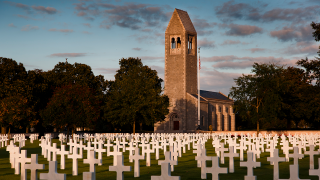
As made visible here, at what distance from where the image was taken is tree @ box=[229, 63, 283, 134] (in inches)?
1779

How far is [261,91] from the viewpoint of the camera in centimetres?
4584

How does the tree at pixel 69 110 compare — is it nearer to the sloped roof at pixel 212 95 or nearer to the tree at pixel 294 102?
the tree at pixel 294 102

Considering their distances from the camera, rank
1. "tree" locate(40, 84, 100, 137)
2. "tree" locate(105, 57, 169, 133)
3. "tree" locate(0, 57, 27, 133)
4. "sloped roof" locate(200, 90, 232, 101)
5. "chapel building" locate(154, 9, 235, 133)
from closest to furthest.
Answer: "tree" locate(40, 84, 100, 137) < "tree" locate(105, 57, 169, 133) < "tree" locate(0, 57, 27, 133) < "chapel building" locate(154, 9, 235, 133) < "sloped roof" locate(200, 90, 232, 101)

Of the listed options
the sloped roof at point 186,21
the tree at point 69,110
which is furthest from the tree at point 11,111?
the sloped roof at point 186,21

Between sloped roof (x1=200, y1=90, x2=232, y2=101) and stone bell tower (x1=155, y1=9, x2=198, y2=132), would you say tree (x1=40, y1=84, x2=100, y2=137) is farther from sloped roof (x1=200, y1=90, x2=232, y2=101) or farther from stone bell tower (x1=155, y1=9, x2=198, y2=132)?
sloped roof (x1=200, y1=90, x2=232, y2=101)

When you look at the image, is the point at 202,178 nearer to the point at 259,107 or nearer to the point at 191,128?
the point at 259,107

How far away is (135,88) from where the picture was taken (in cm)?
4278

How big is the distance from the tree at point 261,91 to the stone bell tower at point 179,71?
20.6 m

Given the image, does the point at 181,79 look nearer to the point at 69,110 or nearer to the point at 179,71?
the point at 179,71

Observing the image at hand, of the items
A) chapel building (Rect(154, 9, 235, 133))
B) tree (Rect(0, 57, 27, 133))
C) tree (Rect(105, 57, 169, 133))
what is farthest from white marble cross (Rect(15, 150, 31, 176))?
chapel building (Rect(154, 9, 235, 133))

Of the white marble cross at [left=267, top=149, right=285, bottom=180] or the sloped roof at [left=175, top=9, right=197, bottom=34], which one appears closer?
the white marble cross at [left=267, top=149, right=285, bottom=180]

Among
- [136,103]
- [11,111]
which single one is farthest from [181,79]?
[11,111]

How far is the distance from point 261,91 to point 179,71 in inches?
933

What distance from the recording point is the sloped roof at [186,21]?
6819 centimetres
